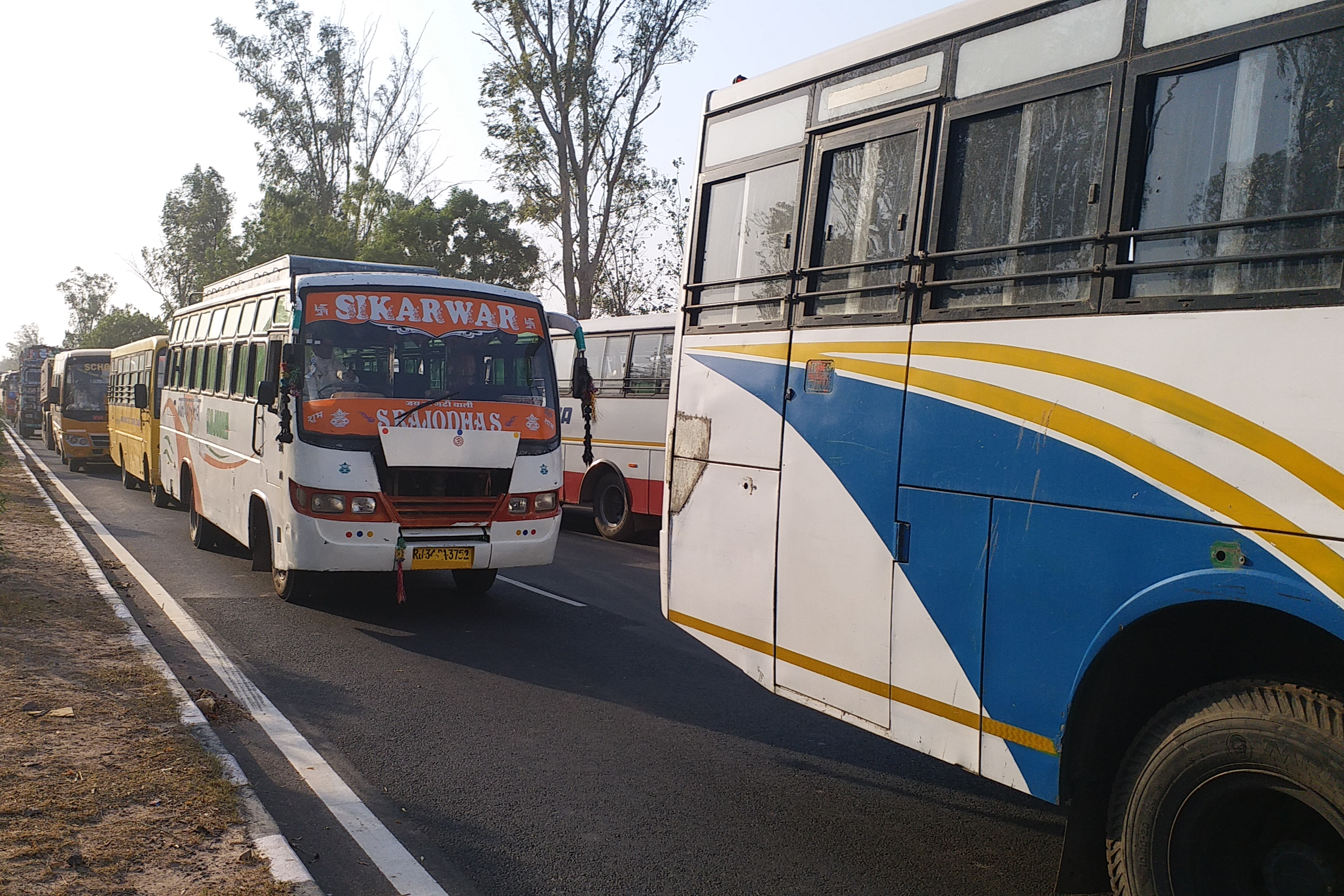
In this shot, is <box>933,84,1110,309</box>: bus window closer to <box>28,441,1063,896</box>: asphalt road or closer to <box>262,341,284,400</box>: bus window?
<box>28,441,1063,896</box>: asphalt road

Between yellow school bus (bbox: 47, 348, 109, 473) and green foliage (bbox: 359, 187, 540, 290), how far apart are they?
10566 mm

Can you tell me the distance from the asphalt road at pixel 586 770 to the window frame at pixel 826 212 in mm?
2224

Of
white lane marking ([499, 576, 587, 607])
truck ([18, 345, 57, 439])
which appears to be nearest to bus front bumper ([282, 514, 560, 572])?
white lane marking ([499, 576, 587, 607])

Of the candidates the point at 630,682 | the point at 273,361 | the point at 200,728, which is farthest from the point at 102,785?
the point at 273,361

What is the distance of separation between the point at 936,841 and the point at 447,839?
2070 millimetres

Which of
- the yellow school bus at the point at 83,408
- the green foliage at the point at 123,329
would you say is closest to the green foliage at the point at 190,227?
the green foliage at the point at 123,329

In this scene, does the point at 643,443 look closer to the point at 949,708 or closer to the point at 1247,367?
the point at 949,708

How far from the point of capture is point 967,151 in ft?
13.2

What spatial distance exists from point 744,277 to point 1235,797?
3.07 m

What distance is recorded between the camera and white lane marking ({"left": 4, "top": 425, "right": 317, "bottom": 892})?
→ 3.85m

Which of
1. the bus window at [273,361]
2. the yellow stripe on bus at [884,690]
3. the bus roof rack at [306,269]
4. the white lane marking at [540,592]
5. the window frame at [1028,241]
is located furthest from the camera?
the white lane marking at [540,592]

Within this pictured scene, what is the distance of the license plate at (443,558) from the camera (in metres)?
8.23

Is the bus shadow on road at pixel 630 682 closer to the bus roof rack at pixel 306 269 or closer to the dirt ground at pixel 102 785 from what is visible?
the dirt ground at pixel 102 785

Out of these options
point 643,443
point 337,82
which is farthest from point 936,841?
point 337,82
